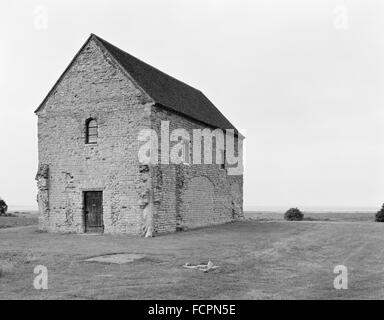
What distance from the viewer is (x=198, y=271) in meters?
11.8

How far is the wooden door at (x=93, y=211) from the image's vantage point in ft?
72.0

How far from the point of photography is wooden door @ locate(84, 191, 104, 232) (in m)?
21.9

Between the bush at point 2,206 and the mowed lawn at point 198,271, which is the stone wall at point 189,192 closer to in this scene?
the mowed lawn at point 198,271

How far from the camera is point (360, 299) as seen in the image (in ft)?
29.9

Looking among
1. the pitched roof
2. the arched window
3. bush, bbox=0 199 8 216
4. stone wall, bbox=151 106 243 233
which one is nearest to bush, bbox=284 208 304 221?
stone wall, bbox=151 106 243 233

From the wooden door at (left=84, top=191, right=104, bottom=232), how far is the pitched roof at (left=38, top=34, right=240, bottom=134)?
5.55m

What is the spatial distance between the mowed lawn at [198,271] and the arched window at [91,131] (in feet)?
16.0

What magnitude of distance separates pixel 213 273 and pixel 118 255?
3.87m

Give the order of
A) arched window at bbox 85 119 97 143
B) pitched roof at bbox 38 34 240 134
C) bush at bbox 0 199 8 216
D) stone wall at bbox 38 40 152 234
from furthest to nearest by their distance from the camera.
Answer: bush at bbox 0 199 8 216
arched window at bbox 85 119 97 143
pitched roof at bbox 38 34 240 134
stone wall at bbox 38 40 152 234

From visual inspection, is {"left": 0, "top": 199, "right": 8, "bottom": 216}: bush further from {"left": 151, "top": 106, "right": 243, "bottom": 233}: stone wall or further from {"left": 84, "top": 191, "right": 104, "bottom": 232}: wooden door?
{"left": 84, "top": 191, "right": 104, "bottom": 232}: wooden door

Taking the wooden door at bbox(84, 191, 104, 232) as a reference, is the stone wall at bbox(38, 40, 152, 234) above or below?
above

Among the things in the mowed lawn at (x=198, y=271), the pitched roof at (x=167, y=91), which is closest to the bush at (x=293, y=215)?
the pitched roof at (x=167, y=91)

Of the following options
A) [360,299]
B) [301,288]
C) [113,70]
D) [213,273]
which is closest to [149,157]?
[113,70]

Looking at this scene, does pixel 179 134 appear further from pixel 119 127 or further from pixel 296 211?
pixel 296 211
